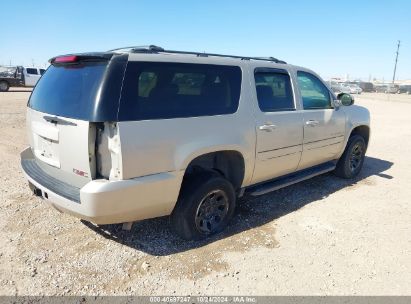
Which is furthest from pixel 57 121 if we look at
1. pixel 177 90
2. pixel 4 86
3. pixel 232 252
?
pixel 4 86

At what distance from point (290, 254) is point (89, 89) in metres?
2.53

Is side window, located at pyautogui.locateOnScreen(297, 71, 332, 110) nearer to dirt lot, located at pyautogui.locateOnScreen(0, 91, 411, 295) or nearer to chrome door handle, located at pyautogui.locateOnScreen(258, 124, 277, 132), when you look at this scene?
chrome door handle, located at pyautogui.locateOnScreen(258, 124, 277, 132)

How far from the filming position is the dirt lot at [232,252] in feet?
9.55

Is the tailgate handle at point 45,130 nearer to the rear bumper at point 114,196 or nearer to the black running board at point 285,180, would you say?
the rear bumper at point 114,196

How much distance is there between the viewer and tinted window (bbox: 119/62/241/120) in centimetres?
288

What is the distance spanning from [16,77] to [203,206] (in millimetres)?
26612

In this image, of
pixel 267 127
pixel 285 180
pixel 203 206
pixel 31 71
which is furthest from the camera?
pixel 31 71

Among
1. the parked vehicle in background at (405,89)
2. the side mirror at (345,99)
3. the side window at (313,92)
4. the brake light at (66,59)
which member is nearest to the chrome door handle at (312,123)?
the side window at (313,92)

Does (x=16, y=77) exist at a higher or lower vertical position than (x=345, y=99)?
higher

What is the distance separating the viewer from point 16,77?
82.6 feet

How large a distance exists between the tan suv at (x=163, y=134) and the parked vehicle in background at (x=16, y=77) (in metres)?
24.8

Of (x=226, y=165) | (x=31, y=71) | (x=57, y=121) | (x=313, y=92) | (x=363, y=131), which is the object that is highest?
(x=31, y=71)

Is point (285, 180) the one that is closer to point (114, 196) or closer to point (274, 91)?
point (274, 91)

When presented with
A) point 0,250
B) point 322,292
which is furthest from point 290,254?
point 0,250
